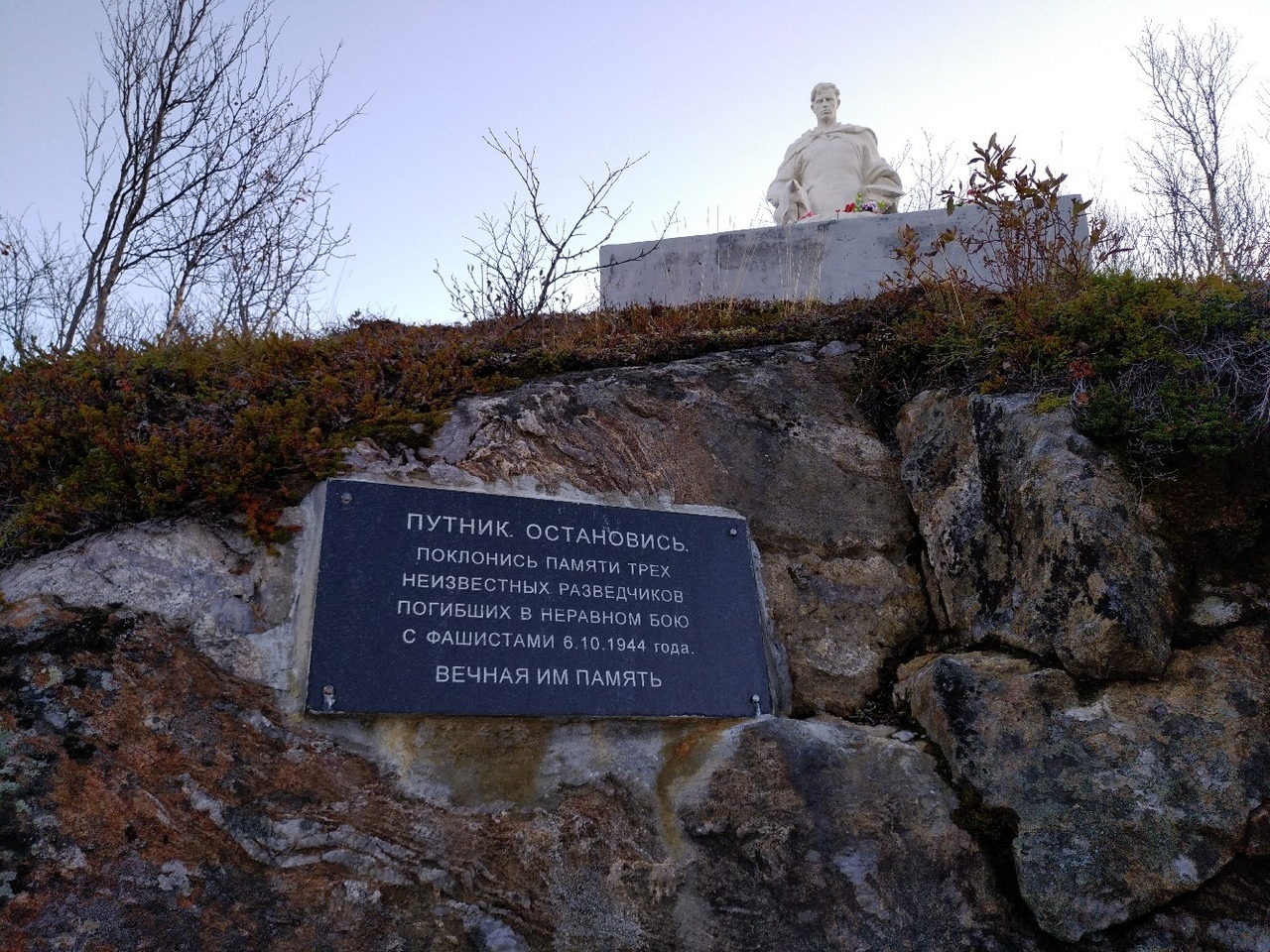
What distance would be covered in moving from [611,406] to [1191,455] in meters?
2.22

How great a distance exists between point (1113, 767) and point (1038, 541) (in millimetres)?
796

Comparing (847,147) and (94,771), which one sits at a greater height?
(847,147)

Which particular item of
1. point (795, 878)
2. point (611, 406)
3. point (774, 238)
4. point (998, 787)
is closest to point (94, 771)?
point (795, 878)

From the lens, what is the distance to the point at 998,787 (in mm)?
3025

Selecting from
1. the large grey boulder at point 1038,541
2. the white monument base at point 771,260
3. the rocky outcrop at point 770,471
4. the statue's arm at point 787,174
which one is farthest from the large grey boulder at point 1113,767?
the statue's arm at point 787,174

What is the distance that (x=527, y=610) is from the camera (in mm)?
3277

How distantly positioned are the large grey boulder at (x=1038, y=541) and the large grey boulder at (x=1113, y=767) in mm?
135

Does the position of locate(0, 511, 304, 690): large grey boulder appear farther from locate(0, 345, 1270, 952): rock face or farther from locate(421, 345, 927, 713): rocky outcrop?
locate(421, 345, 927, 713): rocky outcrop

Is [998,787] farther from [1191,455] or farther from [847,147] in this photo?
[847,147]

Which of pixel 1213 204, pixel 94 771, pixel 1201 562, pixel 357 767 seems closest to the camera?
pixel 94 771

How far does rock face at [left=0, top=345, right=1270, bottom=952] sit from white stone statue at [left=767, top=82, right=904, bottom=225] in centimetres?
542

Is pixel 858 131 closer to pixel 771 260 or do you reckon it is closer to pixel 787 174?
pixel 787 174

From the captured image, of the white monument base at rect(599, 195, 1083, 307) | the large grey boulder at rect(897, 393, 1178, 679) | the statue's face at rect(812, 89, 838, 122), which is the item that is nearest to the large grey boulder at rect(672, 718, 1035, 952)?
the large grey boulder at rect(897, 393, 1178, 679)

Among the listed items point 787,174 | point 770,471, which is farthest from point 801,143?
point 770,471
